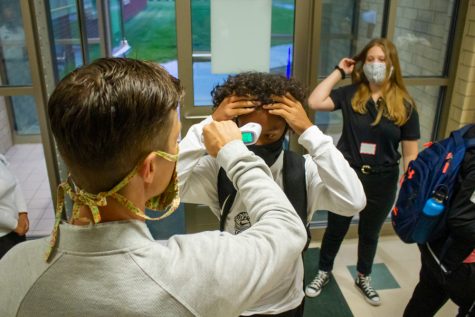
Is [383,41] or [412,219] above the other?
[383,41]

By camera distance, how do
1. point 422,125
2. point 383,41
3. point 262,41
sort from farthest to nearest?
1. point 422,125
2. point 262,41
3. point 383,41

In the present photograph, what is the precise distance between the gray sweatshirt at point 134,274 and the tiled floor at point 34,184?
273cm

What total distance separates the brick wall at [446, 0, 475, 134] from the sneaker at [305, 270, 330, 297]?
1421 millimetres

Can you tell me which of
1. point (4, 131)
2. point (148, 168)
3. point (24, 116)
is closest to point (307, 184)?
point (148, 168)

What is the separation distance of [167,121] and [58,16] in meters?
2.59

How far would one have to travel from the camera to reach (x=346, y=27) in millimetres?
2859

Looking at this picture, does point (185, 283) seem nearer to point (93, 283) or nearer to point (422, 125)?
point (93, 283)

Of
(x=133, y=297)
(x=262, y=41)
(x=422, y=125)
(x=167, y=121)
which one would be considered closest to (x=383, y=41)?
(x=262, y=41)

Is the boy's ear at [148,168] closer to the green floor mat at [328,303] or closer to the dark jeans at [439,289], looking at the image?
the dark jeans at [439,289]

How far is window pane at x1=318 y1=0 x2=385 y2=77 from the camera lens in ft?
9.09

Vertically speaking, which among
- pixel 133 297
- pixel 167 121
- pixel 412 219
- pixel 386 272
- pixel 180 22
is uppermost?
pixel 180 22

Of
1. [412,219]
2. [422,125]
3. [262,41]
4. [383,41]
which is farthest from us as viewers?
[422,125]

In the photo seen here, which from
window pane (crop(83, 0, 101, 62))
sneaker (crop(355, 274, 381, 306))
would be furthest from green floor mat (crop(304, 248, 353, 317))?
window pane (crop(83, 0, 101, 62))

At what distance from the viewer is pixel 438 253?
172cm
